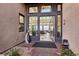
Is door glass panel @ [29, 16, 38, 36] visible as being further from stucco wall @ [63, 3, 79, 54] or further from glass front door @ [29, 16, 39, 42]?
stucco wall @ [63, 3, 79, 54]

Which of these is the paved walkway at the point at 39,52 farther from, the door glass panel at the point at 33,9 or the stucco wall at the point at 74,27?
the door glass panel at the point at 33,9

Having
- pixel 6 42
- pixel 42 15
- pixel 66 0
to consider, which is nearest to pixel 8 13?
pixel 6 42

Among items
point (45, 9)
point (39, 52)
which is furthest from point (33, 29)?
point (39, 52)

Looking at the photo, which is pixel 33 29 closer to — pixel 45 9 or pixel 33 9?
pixel 33 9

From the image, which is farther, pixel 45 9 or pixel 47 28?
pixel 45 9

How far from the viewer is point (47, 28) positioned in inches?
337

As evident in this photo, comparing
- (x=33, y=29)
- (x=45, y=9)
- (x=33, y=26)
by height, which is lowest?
(x=33, y=29)

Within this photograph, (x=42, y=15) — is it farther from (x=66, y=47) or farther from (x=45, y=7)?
(x=66, y=47)

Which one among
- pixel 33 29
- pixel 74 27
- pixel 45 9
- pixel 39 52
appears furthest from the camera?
pixel 33 29

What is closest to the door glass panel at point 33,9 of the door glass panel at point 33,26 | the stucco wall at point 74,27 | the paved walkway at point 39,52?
the door glass panel at point 33,26

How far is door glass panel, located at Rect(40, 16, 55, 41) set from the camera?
8617 millimetres

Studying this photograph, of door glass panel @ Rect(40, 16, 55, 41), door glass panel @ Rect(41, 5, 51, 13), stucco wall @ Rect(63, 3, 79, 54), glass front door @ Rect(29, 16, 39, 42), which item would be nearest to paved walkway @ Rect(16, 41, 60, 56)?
stucco wall @ Rect(63, 3, 79, 54)

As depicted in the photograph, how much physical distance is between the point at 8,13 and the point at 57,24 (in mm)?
4227

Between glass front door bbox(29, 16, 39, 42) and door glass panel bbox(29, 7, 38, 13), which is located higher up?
door glass panel bbox(29, 7, 38, 13)
